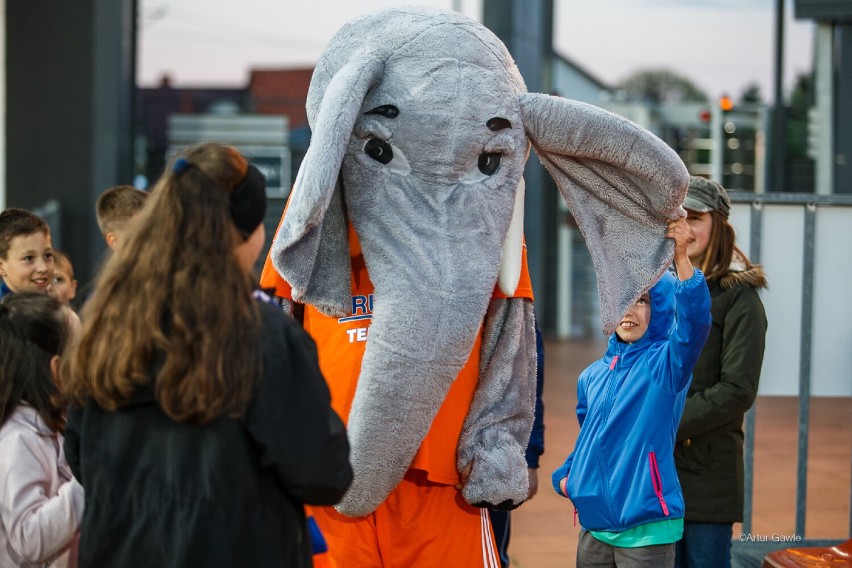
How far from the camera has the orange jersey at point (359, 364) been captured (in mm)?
3059

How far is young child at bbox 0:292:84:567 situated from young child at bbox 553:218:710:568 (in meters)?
1.60

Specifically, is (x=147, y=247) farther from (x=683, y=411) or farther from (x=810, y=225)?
(x=810, y=225)

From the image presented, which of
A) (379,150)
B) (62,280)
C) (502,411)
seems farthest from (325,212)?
(62,280)

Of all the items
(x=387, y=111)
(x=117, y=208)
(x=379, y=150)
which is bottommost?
(x=117, y=208)

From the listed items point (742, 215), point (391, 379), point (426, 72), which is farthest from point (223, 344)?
point (742, 215)

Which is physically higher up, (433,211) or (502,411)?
(433,211)

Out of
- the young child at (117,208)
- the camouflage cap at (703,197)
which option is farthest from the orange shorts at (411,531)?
the young child at (117,208)

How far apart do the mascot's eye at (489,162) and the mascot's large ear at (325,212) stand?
1.22ft

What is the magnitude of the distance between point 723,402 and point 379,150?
5.42 ft

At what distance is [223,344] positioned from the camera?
86.8 inches

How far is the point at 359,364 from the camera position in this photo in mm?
3062

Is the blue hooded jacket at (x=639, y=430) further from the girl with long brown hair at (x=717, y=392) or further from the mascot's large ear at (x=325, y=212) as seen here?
the mascot's large ear at (x=325, y=212)

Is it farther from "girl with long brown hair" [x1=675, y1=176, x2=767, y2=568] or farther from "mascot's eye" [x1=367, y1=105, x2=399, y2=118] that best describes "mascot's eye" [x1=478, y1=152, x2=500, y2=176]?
"girl with long brown hair" [x1=675, y1=176, x2=767, y2=568]

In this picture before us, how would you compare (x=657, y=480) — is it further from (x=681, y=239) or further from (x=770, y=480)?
(x=770, y=480)
